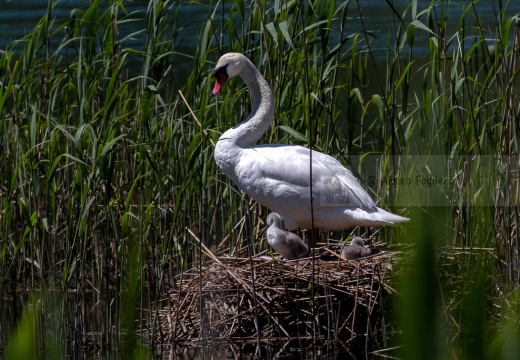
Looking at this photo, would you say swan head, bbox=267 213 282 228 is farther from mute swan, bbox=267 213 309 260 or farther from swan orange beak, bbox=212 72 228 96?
swan orange beak, bbox=212 72 228 96

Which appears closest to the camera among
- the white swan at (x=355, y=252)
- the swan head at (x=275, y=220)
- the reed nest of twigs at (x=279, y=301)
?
the reed nest of twigs at (x=279, y=301)

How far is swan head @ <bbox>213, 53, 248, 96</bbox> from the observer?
209 inches

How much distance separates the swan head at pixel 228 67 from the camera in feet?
17.5

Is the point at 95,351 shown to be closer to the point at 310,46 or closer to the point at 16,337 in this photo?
the point at 310,46

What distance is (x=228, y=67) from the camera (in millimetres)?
5328

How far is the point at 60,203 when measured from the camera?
209 inches

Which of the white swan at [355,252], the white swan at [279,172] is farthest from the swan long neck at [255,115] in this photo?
the white swan at [355,252]

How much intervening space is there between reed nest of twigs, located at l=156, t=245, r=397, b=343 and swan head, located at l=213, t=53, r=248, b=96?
3.81 ft

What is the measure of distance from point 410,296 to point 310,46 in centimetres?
443

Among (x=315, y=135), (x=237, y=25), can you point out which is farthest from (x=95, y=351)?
(x=237, y=25)

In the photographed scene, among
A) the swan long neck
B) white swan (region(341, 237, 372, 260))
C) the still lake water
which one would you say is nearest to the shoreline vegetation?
the swan long neck

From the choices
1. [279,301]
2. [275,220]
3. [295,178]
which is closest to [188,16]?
[295,178]

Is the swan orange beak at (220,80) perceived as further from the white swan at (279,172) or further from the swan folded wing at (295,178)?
the swan folded wing at (295,178)

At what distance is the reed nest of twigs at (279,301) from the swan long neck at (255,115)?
78 centimetres
